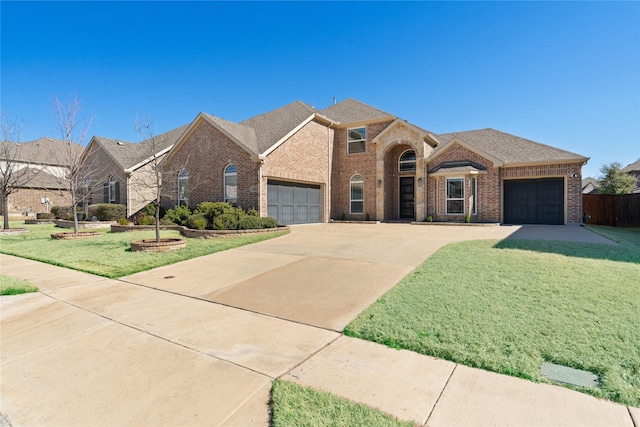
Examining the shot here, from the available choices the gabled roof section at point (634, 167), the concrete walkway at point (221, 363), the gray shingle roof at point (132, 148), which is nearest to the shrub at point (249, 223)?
the concrete walkway at point (221, 363)

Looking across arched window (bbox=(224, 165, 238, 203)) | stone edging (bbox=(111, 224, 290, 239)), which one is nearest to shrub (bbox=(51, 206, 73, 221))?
stone edging (bbox=(111, 224, 290, 239))

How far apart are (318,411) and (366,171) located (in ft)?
61.7

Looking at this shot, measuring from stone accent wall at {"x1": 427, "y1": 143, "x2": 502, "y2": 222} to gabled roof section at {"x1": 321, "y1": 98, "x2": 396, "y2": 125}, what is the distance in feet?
14.0

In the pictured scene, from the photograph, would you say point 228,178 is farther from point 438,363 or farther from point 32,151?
point 32,151

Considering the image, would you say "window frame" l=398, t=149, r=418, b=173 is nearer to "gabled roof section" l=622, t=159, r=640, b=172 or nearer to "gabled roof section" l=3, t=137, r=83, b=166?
"gabled roof section" l=3, t=137, r=83, b=166

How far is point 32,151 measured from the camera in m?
32.7

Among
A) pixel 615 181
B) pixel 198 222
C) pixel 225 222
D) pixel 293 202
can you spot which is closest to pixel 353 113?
pixel 293 202

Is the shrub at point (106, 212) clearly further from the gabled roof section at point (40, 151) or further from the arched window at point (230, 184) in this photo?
the gabled roof section at point (40, 151)

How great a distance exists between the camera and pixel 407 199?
21.3 m

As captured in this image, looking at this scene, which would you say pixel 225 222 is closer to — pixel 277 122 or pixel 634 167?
pixel 277 122

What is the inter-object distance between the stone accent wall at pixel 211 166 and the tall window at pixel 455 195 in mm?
10644

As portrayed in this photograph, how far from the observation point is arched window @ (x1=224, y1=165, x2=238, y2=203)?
16.8 m

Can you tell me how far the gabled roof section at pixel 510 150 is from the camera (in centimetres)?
1645

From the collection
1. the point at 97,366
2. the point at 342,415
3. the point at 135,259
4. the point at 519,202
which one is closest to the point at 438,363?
the point at 342,415
